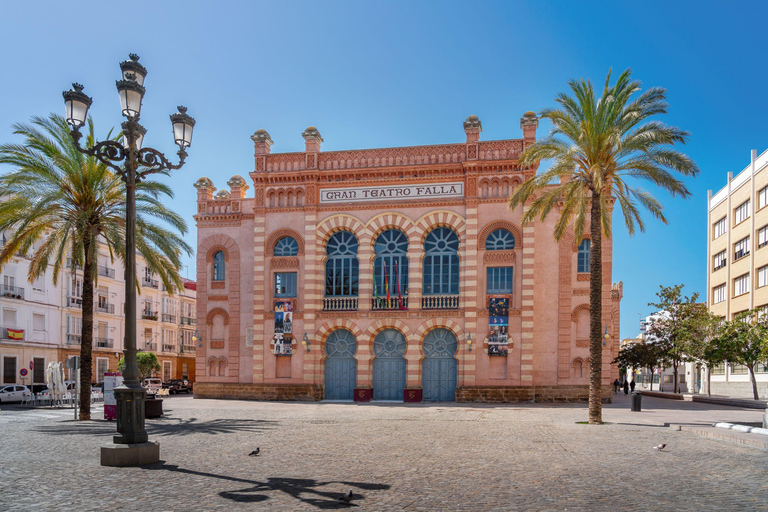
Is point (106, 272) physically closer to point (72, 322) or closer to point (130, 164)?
point (72, 322)

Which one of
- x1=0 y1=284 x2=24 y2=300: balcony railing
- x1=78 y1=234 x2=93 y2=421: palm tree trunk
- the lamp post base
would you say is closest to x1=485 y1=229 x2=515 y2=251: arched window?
x1=78 y1=234 x2=93 y2=421: palm tree trunk

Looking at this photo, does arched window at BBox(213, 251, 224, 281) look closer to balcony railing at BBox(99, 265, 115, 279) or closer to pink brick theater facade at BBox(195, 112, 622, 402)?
pink brick theater facade at BBox(195, 112, 622, 402)

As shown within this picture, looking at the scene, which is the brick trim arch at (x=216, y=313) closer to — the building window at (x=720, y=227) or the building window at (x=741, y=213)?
the building window at (x=741, y=213)

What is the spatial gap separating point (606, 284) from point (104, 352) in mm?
38039

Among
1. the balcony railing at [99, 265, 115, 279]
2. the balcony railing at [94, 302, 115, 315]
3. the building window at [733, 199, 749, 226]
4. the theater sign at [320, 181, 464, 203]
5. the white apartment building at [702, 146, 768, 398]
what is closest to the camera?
the theater sign at [320, 181, 464, 203]

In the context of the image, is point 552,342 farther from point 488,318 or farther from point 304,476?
point 304,476

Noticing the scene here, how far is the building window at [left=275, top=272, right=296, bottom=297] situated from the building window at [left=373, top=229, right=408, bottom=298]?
4365 millimetres

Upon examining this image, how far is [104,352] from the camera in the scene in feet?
169

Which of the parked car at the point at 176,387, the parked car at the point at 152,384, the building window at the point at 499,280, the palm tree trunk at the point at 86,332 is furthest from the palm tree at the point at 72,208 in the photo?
the parked car at the point at 176,387

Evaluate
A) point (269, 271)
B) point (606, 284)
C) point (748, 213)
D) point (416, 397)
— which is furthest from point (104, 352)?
point (748, 213)

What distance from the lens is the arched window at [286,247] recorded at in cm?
3559

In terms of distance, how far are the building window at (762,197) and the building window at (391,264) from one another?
26.3m

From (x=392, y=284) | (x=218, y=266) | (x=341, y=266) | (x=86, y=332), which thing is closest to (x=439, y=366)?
(x=392, y=284)

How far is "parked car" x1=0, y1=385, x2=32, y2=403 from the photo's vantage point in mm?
35750
